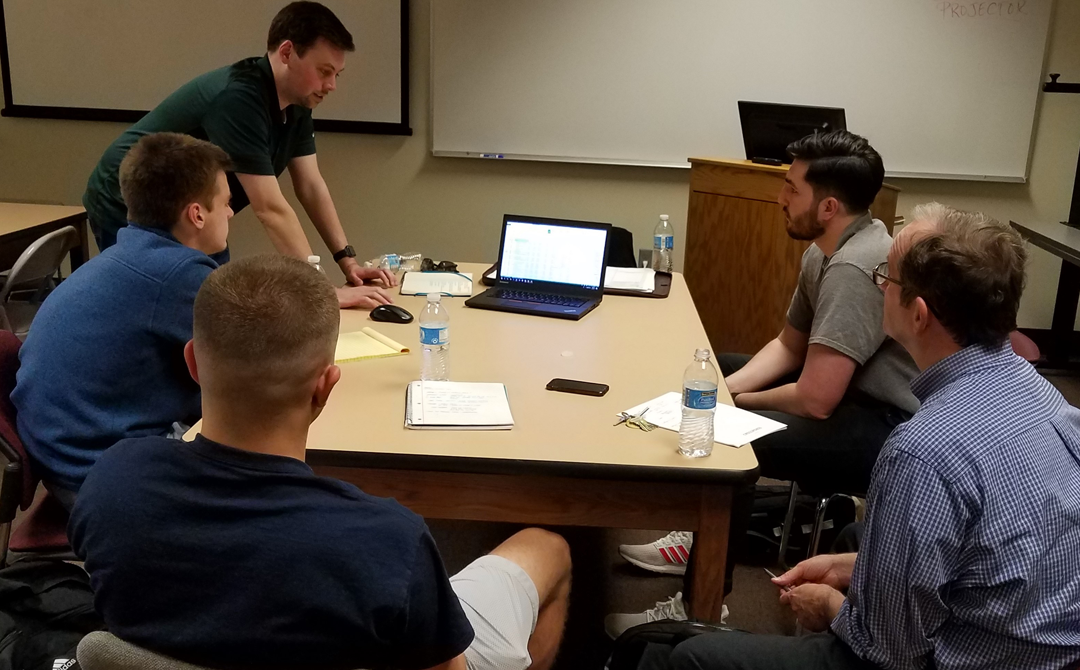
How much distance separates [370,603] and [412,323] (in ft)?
5.05

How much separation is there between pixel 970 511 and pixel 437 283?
1.96m

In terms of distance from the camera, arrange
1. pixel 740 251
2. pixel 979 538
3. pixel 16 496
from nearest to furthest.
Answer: pixel 979 538, pixel 16 496, pixel 740 251

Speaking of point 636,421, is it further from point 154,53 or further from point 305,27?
point 154,53

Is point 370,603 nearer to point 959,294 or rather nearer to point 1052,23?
point 959,294

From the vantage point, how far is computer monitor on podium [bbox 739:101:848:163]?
3261 mm

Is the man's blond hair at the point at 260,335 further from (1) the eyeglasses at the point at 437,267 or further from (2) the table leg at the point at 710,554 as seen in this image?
→ (1) the eyeglasses at the point at 437,267

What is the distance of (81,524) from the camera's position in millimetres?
1058

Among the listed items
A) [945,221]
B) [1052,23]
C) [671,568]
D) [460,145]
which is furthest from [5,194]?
[1052,23]

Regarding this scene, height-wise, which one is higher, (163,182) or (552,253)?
(163,182)

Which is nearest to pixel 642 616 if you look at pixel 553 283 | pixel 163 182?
pixel 553 283

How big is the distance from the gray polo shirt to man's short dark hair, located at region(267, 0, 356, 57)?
165cm

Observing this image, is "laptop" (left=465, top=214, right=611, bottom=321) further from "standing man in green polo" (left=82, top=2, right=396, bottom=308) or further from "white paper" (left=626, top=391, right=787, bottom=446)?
"white paper" (left=626, top=391, right=787, bottom=446)

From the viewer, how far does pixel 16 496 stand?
1.82 meters

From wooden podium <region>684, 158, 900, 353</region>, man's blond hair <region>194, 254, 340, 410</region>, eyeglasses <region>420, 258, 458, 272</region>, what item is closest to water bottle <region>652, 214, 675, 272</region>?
wooden podium <region>684, 158, 900, 353</region>
